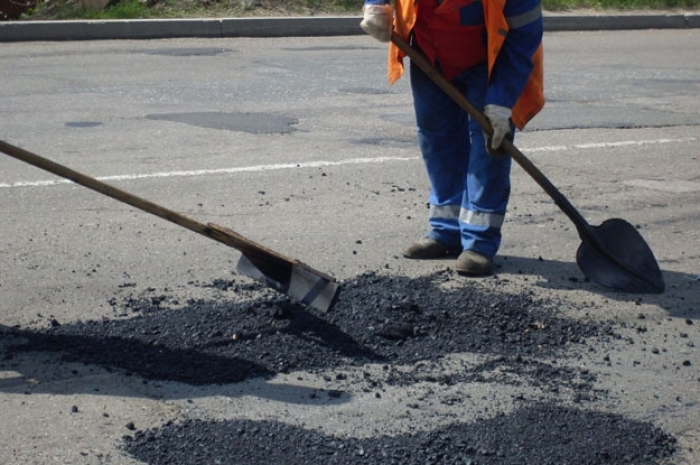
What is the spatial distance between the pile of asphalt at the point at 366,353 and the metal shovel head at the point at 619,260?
1.27 feet

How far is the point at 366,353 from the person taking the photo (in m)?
4.16

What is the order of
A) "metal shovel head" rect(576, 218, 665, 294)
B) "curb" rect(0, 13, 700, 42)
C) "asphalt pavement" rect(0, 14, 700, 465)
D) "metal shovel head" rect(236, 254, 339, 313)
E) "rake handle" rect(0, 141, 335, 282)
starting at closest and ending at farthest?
"asphalt pavement" rect(0, 14, 700, 465)
"rake handle" rect(0, 141, 335, 282)
"metal shovel head" rect(236, 254, 339, 313)
"metal shovel head" rect(576, 218, 665, 294)
"curb" rect(0, 13, 700, 42)

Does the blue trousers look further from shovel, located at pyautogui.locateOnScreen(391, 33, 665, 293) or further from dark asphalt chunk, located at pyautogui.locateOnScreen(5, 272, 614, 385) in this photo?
dark asphalt chunk, located at pyautogui.locateOnScreen(5, 272, 614, 385)

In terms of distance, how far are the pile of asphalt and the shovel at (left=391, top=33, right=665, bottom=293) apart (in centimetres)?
40

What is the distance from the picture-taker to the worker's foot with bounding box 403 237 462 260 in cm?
538

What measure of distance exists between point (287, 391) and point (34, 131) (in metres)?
4.69

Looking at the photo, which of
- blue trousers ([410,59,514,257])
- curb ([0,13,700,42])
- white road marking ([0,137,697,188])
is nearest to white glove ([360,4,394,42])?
blue trousers ([410,59,514,257])

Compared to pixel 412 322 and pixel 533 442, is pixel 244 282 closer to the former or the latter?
pixel 412 322

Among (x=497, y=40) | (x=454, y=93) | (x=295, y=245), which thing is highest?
(x=497, y=40)

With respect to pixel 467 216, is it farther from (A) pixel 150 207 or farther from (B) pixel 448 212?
(A) pixel 150 207

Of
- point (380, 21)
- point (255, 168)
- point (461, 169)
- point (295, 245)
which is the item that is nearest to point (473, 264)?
point (461, 169)

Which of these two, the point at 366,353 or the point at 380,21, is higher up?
the point at 380,21

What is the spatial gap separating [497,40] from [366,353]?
156cm

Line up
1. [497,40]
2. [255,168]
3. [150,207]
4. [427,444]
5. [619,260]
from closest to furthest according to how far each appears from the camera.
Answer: [427,444]
[150,207]
[497,40]
[619,260]
[255,168]
